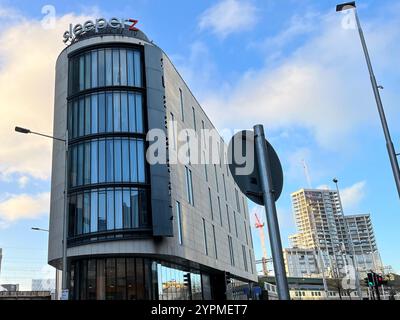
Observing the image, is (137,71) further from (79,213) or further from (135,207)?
(79,213)

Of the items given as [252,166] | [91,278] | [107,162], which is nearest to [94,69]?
[107,162]

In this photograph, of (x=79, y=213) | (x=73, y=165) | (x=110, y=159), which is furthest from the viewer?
(x=73, y=165)

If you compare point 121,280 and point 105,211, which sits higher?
point 105,211

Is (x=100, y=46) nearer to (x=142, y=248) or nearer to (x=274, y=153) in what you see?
(x=142, y=248)

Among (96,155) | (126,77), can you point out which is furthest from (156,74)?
(96,155)

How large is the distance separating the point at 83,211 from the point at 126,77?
43.9ft

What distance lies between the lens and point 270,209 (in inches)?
151

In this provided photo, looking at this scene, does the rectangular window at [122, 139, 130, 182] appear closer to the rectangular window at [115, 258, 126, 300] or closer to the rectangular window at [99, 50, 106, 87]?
the rectangular window at [99, 50, 106, 87]

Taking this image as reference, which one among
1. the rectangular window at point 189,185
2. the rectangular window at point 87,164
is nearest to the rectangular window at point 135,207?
the rectangular window at point 87,164

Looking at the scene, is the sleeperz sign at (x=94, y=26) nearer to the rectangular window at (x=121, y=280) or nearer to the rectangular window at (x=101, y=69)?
the rectangular window at (x=101, y=69)

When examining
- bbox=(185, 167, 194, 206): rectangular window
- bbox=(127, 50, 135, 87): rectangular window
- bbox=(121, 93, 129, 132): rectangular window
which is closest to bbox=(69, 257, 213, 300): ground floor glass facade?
bbox=(185, 167, 194, 206): rectangular window

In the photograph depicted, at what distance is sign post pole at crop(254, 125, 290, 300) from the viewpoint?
11.6 feet

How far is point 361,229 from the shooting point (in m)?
115

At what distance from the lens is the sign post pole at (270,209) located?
11.6ft
